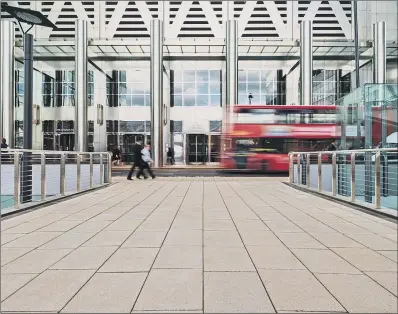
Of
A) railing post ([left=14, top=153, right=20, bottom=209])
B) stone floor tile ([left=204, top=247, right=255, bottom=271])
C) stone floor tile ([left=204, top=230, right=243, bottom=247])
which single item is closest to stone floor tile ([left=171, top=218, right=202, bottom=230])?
stone floor tile ([left=204, top=230, right=243, bottom=247])

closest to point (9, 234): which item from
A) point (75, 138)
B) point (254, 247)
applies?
point (254, 247)

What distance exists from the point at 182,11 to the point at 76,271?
23.9m

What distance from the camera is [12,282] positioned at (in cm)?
256

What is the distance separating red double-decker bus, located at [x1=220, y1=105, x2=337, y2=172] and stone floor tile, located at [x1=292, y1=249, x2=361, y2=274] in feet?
40.0

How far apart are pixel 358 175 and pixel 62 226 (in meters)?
4.81

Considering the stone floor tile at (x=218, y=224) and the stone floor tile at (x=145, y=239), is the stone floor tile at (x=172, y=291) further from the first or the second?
the stone floor tile at (x=218, y=224)

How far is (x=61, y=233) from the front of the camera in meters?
4.26

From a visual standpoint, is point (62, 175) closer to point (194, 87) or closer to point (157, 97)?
point (157, 97)

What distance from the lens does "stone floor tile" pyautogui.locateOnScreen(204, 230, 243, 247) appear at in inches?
146

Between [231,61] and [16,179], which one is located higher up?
[231,61]

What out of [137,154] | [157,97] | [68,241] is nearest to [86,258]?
[68,241]

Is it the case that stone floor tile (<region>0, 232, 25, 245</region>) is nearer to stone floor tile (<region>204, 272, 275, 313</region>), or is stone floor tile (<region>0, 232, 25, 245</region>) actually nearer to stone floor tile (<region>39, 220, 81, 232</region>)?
stone floor tile (<region>39, 220, 81, 232</region>)

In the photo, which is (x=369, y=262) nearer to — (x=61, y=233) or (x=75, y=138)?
(x=61, y=233)

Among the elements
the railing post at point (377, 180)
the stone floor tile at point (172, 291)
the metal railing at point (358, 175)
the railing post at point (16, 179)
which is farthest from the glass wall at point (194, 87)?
the stone floor tile at point (172, 291)
